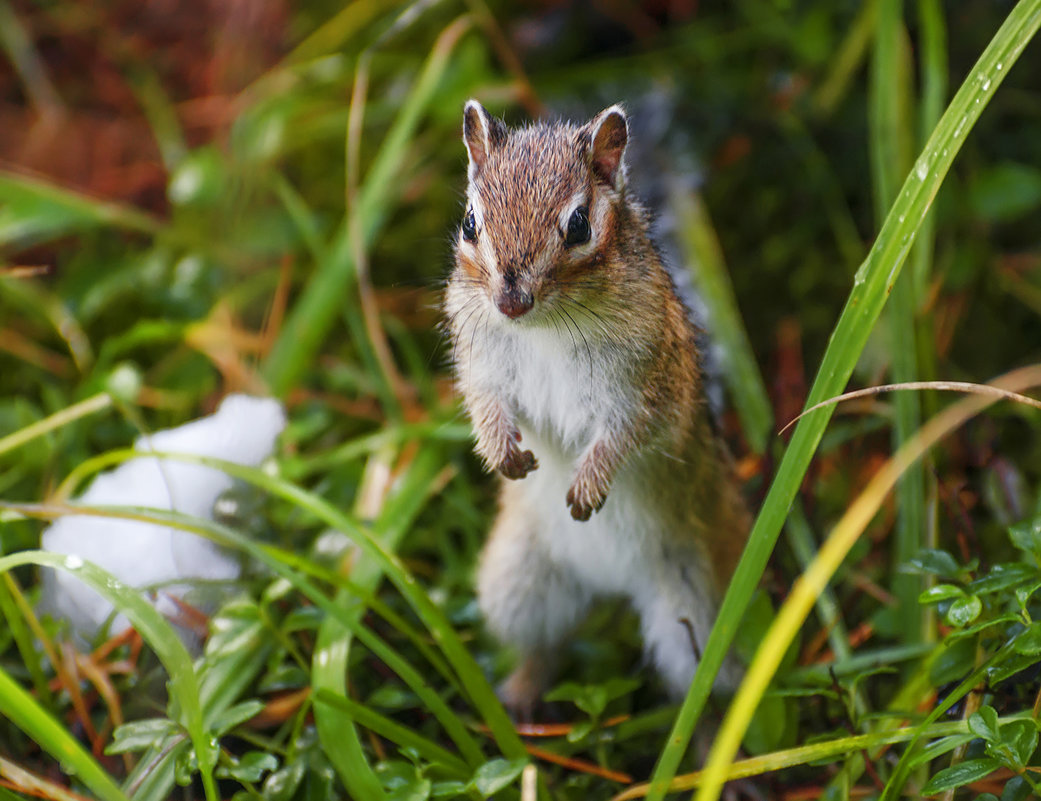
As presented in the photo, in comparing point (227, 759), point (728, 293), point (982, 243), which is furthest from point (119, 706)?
point (982, 243)

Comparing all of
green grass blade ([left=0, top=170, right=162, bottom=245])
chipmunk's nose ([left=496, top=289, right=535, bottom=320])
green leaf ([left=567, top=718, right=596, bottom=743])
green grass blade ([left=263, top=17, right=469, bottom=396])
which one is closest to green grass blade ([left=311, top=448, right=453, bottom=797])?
green leaf ([left=567, top=718, right=596, bottom=743])

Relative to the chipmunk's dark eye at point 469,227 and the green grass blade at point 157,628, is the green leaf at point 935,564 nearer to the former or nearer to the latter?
the chipmunk's dark eye at point 469,227

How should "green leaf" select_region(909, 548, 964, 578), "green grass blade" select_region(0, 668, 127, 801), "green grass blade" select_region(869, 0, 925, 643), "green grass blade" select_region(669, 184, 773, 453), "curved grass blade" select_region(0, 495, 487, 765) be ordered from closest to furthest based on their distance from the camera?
"green grass blade" select_region(0, 668, 127, 801)
"green leaf" select_region(909, 548, 964, 578)
"curved grass blade" select_region(0, 495, 487, 765)
"green grass blade" select_region(869, 0, 925, 643)
"green grass blade" select_region(669, 184, 773, 453)

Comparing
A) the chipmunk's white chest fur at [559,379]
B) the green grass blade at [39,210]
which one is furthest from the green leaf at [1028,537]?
the green grass blade at [39,210]

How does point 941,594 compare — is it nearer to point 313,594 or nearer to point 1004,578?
point 1004,578

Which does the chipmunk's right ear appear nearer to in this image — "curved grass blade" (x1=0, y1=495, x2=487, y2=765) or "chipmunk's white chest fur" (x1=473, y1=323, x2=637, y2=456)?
"chipmunk's white chest fur" (x1=473, y1=323, x2=637, y2=456)

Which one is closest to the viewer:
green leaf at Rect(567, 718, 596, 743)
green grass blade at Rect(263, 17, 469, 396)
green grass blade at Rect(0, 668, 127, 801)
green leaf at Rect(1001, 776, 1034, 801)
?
green grass blade at Rect(0, 668, 127, 801)

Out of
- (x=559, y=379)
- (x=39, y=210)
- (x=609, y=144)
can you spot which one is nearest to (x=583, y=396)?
(x=559, y=379)
